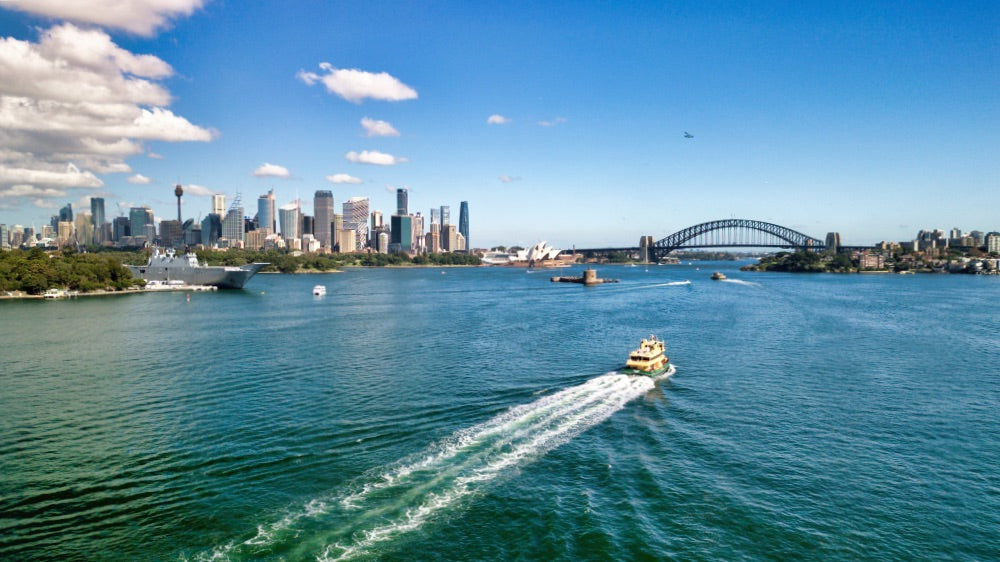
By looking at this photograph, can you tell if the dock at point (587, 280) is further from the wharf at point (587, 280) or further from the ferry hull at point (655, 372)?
the ferry hull at point (655, 372)

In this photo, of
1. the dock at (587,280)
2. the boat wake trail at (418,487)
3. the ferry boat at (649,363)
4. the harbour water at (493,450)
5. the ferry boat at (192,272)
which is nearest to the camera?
the boat wake trail at (418,487)

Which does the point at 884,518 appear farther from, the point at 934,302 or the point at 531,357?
the point at 934,302

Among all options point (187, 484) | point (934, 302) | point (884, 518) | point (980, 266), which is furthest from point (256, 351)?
point (980, 266)

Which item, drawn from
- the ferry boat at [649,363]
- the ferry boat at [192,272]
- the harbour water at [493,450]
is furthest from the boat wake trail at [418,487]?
the ferry boat at [192,272]

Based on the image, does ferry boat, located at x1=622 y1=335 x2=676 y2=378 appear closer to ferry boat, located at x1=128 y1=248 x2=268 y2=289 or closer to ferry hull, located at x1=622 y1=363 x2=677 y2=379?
ferry hull, located at x1=622 y1=363 x2=677 y2=379

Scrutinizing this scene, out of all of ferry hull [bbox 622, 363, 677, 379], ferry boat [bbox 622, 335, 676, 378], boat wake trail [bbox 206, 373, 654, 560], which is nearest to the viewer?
→ boat wake trail [bbox 206, 373, 654, 560]

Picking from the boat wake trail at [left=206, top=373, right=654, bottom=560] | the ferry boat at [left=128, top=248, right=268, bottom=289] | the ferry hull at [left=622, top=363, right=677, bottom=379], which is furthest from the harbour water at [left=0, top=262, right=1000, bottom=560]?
the ferry boat at [left=128, top=248, right=268, bottom=289]
